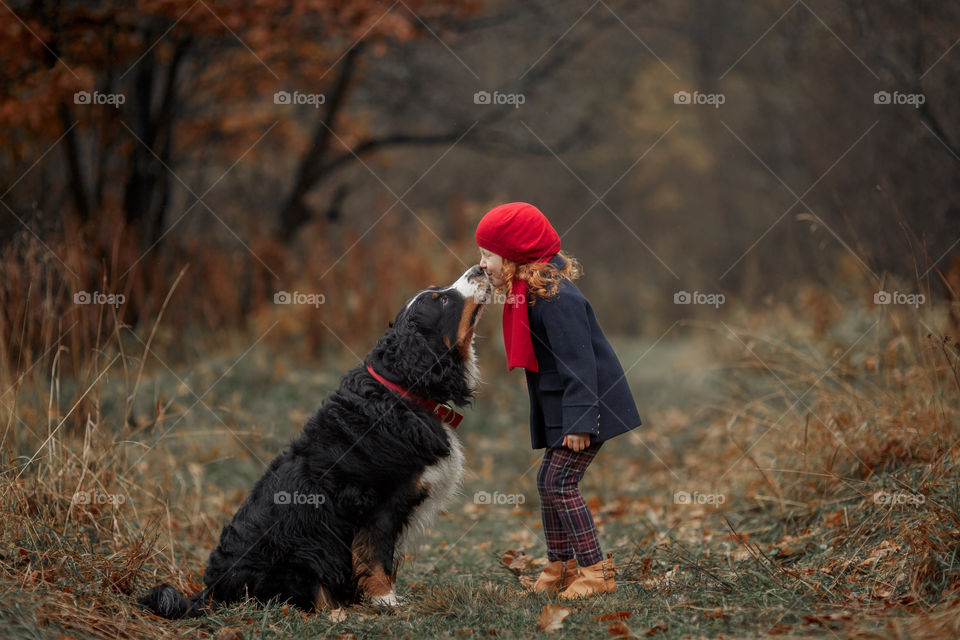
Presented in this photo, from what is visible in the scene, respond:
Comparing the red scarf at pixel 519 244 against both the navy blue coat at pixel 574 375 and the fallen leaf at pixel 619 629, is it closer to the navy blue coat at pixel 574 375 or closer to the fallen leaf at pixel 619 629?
the navy blue coat at pixel 574 375

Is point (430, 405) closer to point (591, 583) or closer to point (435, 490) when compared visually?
point (435, 490)

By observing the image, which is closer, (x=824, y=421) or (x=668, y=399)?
(x=824, y=421)

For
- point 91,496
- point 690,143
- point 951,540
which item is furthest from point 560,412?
point 690,143

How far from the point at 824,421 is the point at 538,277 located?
235cm

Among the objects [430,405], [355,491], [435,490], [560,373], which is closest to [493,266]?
Answer: [560,373]

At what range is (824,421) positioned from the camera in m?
5.00

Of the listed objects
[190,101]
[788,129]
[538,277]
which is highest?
[788,129]

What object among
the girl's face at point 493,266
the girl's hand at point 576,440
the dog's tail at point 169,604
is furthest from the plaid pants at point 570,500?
the dog's tail at point 169,604

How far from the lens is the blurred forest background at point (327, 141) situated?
284 inches

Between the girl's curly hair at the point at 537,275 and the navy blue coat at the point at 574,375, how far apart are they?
36mm

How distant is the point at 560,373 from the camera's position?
149 inches

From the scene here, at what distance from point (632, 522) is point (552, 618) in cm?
226

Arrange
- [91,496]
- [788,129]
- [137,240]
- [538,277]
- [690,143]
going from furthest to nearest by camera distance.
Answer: [690,143]
[788,129]
[137,240]
[91,496]
[538,277]

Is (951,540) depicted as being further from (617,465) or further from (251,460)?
(251,460)
